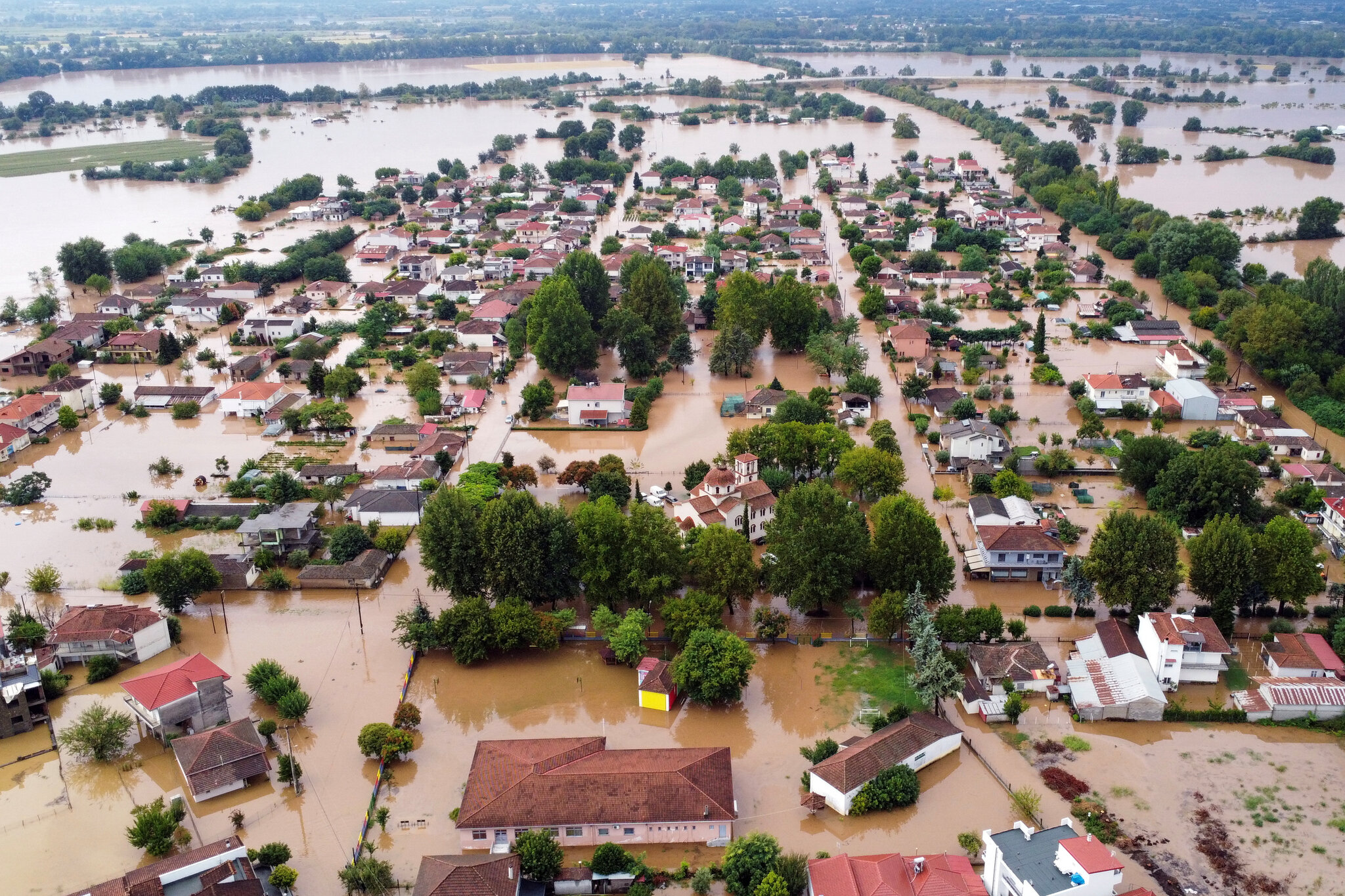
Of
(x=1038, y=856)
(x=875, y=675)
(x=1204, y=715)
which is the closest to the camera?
(x=1038, y=856)

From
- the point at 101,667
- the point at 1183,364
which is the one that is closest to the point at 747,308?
the point at 1183,364

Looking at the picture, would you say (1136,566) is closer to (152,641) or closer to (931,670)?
(931,670)

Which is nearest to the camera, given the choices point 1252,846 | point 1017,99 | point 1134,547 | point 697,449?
point 1252,846

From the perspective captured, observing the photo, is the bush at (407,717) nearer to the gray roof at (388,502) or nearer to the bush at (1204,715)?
the gray roof at (388,502)

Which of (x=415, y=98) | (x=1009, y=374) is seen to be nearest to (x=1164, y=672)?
(x=1009, y=374)

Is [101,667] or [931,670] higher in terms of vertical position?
[931,670]

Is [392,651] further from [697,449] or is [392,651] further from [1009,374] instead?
[1009,374]

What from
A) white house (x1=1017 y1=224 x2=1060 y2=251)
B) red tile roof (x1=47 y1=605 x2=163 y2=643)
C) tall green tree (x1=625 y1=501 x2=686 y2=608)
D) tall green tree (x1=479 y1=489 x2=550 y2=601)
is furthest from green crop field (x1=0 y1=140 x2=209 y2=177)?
tall green tree (x1=625 y1=501 x2=686 y2=608)

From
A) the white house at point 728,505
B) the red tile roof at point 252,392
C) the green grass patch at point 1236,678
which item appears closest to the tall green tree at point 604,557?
the white house at point 728,505
